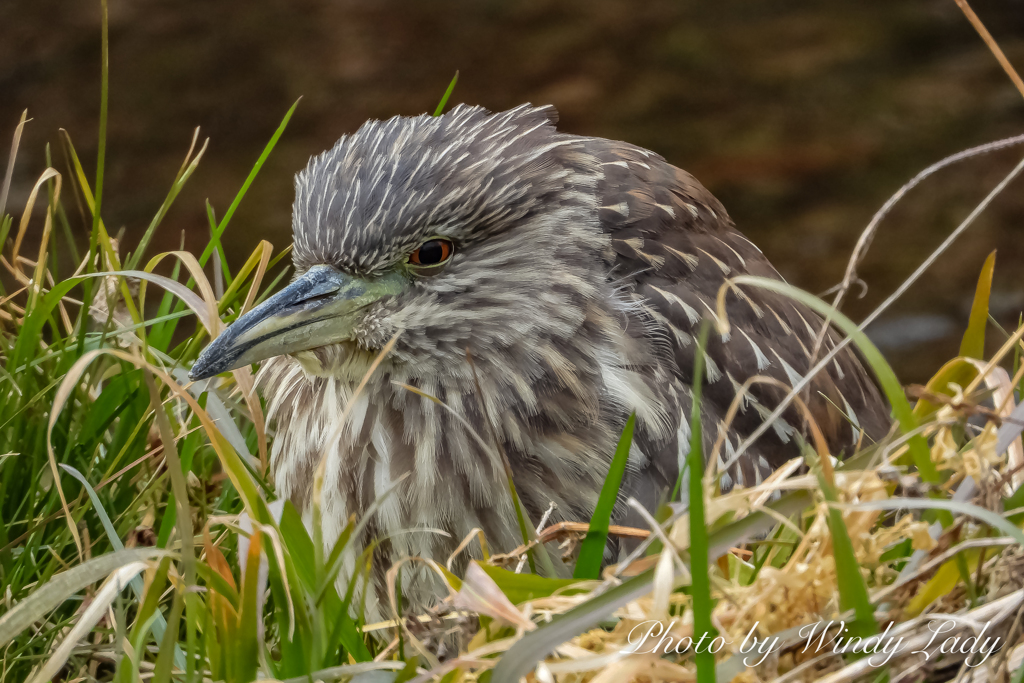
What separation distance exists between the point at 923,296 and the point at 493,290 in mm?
4492

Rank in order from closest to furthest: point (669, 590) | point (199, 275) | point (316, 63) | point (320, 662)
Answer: point (669, 590)
point (320, 662)
point (199, 275)
point (316, 63)

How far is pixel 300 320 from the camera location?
5.50 feet

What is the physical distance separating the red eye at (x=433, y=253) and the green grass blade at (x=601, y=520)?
1.75 ft

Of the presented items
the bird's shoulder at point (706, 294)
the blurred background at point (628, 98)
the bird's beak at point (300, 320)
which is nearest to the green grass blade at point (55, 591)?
the bird's beak at point (300, 320)

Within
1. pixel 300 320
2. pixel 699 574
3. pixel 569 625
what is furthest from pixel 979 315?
pixel 300 320

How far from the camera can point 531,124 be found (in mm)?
1992

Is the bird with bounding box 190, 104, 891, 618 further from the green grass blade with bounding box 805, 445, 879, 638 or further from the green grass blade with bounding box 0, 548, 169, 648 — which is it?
the green grass blade with bounding box 805, 445, 879, 638

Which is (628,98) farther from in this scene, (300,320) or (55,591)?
(55,591)

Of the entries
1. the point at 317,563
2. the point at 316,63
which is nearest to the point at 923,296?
the point at 316,63

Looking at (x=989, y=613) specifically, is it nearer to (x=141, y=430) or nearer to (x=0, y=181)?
(x=141, y=430)

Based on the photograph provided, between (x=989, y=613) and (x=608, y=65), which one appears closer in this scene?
(x=989, y=613)

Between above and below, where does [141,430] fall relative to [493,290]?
below

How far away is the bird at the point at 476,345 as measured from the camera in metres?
1.71

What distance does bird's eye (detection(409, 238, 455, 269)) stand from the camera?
5.71 ft
